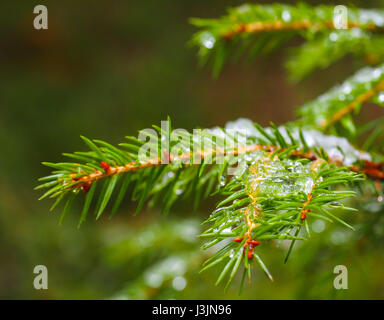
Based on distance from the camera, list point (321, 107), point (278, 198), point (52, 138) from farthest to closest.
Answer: point (52, 138) < point (321, 107) < point (278, 198)

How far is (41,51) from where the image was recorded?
3.11m

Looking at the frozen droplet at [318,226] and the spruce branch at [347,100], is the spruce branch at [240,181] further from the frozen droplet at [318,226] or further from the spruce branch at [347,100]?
the frozen droplet at [318,226]

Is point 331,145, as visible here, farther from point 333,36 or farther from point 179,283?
point 179,283

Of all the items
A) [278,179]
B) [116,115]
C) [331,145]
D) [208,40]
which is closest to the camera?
[278,179]

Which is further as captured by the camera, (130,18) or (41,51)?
(130,18)

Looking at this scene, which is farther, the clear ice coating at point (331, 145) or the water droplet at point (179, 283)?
the water droplet at point (179, 283)

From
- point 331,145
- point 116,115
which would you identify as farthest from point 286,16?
point 116,115

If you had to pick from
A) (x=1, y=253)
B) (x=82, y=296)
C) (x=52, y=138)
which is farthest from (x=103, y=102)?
(x=82, y=296)

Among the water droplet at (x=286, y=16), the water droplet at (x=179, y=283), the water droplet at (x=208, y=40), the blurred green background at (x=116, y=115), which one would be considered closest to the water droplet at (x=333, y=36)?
the water droplet at (x=286, y=16)

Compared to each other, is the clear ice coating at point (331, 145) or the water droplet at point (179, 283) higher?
the clear ice coating at point (331, 145)

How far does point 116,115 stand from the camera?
2885 mm

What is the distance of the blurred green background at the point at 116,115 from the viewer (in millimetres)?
949
